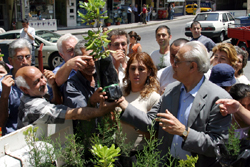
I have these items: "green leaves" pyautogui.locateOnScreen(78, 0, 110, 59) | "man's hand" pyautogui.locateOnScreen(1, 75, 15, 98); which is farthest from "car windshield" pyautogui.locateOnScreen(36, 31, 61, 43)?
"green leaves" pyautogui.locateOnScreen(78, 0, 110, 59)

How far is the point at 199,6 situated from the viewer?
3850 centimetres

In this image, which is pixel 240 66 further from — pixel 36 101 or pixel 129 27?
pixel 129 27

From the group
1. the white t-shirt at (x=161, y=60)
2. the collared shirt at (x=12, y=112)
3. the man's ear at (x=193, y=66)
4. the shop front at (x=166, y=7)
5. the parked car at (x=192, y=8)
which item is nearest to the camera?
the man's ear at (x=193, y=66)

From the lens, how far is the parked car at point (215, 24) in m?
15.2

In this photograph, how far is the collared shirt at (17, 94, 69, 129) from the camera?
2.13 m

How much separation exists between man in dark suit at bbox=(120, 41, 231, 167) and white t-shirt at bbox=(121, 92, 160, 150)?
0.20 m

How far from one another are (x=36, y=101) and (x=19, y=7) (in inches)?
818

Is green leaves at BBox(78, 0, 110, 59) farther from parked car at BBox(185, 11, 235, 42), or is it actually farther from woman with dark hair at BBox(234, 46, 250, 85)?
parked car at BBox(185, 11, 235, 42)

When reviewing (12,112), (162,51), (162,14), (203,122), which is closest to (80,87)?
(12,112)

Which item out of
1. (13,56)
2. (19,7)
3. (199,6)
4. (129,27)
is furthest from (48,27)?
(199,6)

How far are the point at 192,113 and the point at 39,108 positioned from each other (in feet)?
4.20

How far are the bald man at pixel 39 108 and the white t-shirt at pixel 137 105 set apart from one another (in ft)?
1.54

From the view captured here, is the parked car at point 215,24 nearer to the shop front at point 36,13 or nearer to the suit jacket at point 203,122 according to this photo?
the shop front at point 36,13

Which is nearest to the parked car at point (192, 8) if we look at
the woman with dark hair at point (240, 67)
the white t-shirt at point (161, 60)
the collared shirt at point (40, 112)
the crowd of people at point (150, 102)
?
the white t-shirt at point (161, 60)
